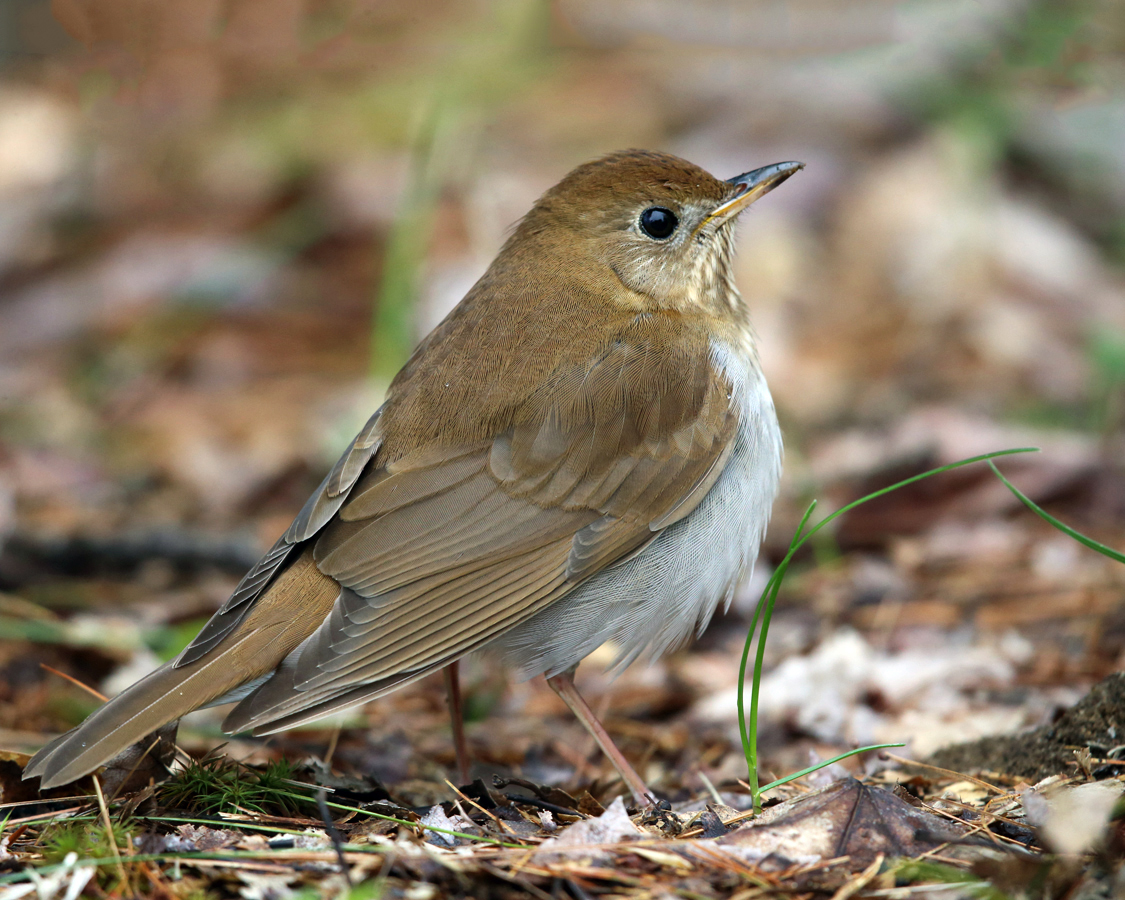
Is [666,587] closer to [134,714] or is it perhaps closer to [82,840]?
[134,714]

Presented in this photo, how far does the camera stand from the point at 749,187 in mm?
4312

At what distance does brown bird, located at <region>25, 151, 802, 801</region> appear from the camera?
10.9 feet

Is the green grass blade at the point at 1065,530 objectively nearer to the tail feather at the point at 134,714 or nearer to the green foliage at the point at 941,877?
the green foliage at the point at 941,877

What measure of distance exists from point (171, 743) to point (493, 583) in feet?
3.22

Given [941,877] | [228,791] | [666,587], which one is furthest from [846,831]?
[228,791]

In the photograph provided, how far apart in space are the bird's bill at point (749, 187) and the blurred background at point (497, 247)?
1760mm

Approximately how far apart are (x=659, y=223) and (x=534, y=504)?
1.25 metres

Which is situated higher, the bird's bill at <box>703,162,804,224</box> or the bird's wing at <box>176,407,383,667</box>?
the bird's bill at <box>703,162,804,224</box>

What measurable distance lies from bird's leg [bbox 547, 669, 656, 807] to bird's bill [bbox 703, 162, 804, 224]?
1.71 m

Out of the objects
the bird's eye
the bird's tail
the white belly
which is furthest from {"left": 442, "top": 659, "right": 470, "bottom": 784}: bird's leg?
the bird's eye

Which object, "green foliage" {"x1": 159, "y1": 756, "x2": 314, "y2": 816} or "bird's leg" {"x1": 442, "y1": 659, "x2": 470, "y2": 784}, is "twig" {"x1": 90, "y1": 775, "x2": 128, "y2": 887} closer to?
"green foliage" {"x1": 159, "y1": 756, "x2": 314, "y2": 816}

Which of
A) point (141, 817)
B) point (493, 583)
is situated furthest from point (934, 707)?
point (141, 817)

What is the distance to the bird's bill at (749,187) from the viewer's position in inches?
169

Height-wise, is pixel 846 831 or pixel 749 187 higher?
pixel 749 187
